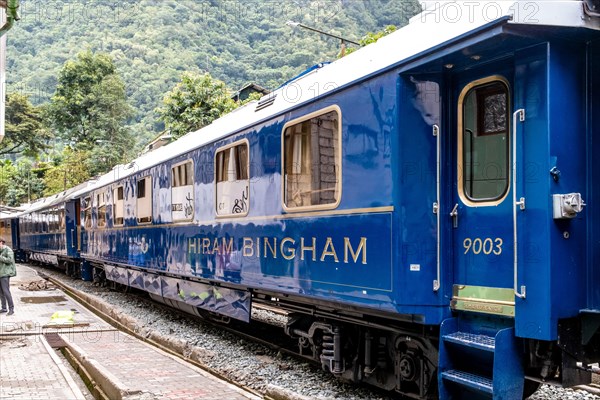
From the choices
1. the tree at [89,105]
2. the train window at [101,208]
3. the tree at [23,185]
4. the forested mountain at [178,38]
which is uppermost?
the forested mountain at [178,38]

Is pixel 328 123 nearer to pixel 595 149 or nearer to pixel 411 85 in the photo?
pixel 411 85

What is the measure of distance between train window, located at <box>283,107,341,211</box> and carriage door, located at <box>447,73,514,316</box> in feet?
4.07

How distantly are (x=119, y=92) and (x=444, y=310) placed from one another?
143ft

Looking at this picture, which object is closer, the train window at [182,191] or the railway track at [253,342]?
the railway track at [253,342]

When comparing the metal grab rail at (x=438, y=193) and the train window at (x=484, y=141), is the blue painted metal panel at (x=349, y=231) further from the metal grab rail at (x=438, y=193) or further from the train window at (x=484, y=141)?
the train window at (x=484, y=141)

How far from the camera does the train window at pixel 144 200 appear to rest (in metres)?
12.6

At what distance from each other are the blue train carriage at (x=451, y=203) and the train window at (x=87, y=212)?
43.2ft

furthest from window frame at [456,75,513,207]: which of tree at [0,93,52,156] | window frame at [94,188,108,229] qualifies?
tree at [0,93,52,156]

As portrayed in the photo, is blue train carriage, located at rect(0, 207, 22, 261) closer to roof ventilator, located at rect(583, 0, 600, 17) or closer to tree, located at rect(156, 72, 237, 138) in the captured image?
tree, located at rect(156, 72, 237, 138)

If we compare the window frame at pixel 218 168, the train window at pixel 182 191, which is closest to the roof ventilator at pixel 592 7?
the window frame at pixel 218 168

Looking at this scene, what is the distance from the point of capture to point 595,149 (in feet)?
14.9

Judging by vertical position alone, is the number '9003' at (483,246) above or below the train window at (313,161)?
below

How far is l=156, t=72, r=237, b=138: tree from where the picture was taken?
28734mm

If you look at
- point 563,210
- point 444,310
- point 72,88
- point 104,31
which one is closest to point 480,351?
point 444,310
